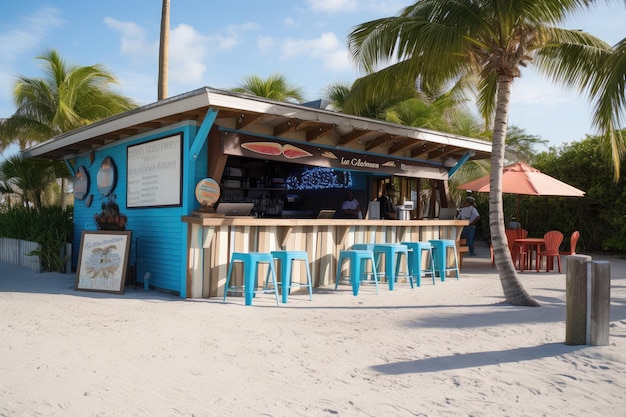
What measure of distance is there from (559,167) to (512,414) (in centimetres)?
1467

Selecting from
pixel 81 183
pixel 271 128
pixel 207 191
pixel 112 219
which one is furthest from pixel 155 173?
pixel 81 183

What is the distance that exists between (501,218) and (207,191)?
4073 millimetres

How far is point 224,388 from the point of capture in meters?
3.82

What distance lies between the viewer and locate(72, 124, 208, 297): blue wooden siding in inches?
315

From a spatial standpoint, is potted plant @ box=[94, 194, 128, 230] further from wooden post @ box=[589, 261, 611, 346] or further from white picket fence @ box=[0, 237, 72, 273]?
wooden post @ box=[589, 261, 611, 346]

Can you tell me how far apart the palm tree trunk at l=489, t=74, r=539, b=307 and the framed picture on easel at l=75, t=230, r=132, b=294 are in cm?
528

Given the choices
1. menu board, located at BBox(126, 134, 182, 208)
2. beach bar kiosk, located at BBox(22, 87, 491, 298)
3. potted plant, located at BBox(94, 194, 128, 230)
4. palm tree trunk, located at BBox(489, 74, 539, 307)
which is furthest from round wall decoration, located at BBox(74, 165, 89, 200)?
palm tree trunk, located at BBox(489, 74, 539, 307)

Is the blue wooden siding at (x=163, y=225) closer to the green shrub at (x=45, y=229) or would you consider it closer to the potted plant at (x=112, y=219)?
the potted plant at (x=112, y=219)

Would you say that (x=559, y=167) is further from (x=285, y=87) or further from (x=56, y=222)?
(x=56, y=222)

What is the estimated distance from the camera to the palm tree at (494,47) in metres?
7.40

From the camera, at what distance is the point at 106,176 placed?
406 inches

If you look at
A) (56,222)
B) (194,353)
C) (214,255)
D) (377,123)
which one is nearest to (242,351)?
(194,353)

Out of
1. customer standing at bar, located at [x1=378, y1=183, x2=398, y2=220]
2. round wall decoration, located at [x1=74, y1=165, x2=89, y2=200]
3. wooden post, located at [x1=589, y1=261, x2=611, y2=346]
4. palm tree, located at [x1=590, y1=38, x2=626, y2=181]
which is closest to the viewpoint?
wooden post, located at [x1=589, y1=261, x2=611, y2=346]

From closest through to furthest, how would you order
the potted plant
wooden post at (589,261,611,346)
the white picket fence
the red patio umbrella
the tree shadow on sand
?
1. the tree shadow on sand
2. wooden post at (589,261,611,346)
3. the potted plant
4. the white picket fence
5. the red patio umbrella
